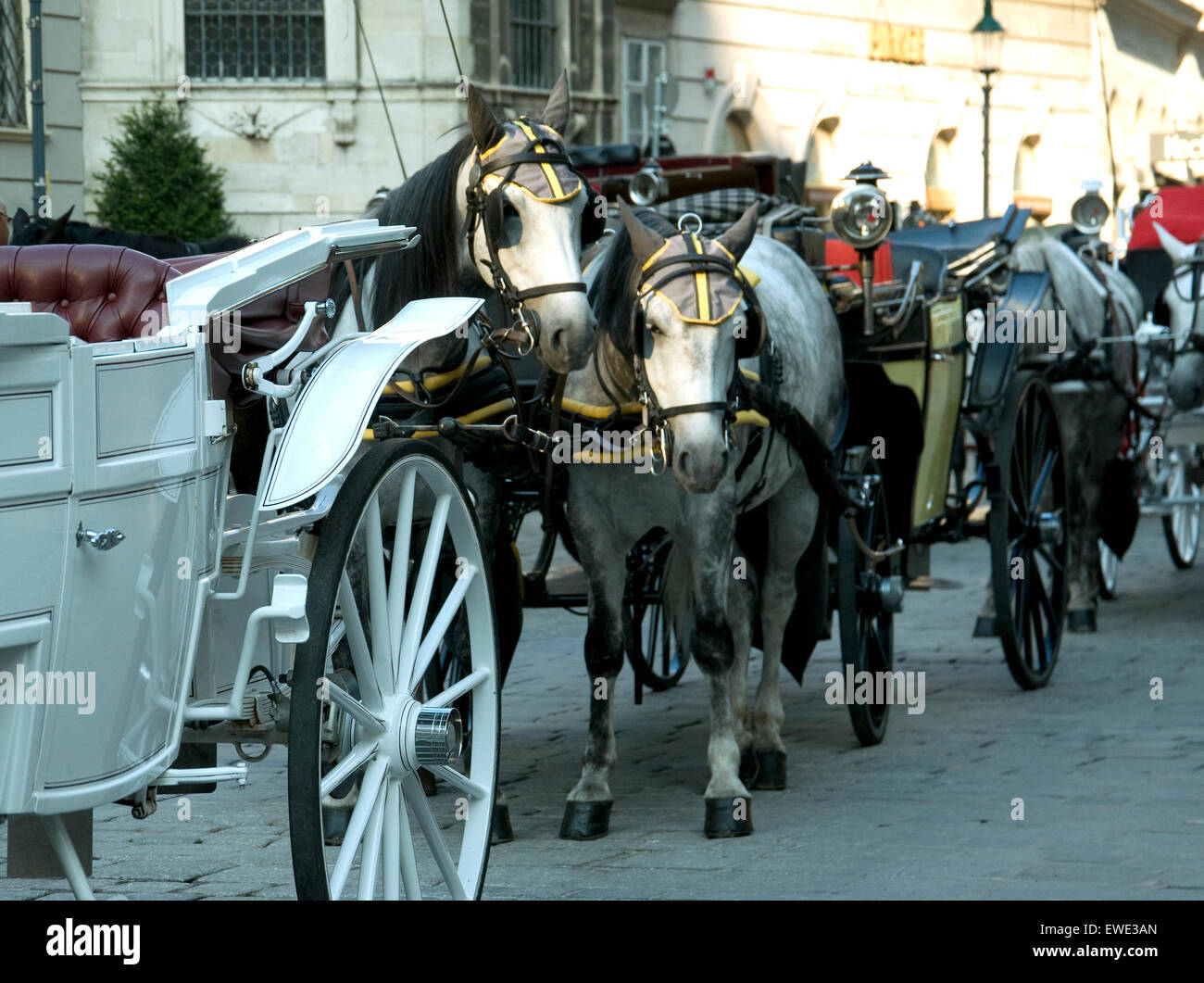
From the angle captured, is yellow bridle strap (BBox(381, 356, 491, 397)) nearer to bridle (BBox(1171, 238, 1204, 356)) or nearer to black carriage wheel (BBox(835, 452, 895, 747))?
black carriage wheel (BBox(835, 452, 895, 747))

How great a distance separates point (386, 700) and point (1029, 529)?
5.05 metres

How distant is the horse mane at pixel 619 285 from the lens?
5484 mm

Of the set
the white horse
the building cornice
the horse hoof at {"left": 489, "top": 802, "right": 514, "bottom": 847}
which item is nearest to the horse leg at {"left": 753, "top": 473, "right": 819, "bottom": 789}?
the white horse

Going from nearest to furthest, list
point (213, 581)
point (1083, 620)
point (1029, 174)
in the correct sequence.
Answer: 1. point (213, 581)
2. point (1083, 620)
3. point (1029, 174)

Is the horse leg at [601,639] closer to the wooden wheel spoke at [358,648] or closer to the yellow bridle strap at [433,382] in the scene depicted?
the yellow bridle strap at [433,382]

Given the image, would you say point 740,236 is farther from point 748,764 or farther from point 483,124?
point 748,764

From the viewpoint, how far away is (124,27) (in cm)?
→ 2333

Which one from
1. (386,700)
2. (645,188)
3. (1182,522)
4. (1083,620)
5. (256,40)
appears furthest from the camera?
(256,40)

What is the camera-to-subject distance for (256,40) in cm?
2416

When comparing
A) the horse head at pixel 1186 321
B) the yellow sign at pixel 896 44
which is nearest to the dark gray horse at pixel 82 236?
the horse head at pixel 1186 321

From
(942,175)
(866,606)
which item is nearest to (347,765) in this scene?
(866,606)

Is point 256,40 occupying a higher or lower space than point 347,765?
higher

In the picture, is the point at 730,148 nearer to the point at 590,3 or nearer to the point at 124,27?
the point at 590,3
